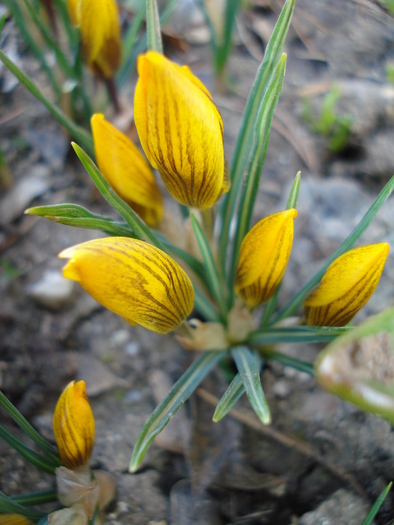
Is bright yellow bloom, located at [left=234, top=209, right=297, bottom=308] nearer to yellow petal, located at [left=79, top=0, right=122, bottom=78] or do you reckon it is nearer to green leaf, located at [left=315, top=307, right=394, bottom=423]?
green leaf, located at [left=315, top=307, right=394, bottom=423]

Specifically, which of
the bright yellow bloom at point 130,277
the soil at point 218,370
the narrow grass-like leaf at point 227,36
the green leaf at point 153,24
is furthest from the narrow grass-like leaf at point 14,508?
the narrow grass-like leaf at point 227,36

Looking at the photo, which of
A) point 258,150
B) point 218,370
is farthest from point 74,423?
point 258,150

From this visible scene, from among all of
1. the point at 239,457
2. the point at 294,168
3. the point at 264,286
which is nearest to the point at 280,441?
the point at 239,457

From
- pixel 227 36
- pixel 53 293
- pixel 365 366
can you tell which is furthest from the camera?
pixel 227 36

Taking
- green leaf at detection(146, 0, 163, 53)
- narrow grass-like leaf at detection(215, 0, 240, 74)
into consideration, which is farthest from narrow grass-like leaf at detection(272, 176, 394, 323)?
narrow grass-like leaf at detection(215, 0, 240, 74)

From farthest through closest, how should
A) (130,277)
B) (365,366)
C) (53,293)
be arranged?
1. (53,293)
2. (130,277)
3. (365,366)

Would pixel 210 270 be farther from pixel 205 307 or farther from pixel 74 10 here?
pixel 74 10

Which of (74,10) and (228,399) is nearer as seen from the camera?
(228,399)
